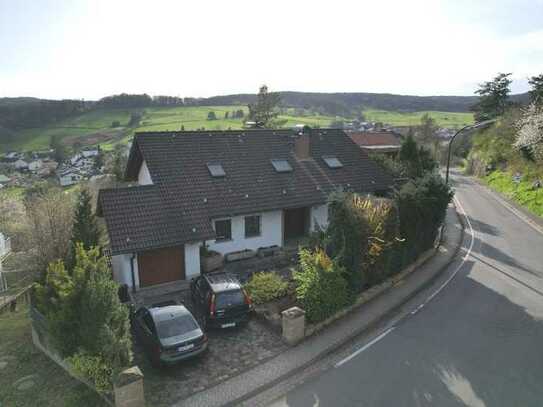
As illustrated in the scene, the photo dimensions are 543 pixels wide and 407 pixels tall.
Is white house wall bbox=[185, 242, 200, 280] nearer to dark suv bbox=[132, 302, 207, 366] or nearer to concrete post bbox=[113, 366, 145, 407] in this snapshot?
dark suv bbox=[132, 302, 207, 366]

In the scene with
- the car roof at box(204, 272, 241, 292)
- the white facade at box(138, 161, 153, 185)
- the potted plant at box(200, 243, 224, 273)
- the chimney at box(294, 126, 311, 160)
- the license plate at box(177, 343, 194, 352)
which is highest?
the chimney at box(294, 126, 311, 160)

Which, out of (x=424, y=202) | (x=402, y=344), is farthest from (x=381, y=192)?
(x=402, y=344)

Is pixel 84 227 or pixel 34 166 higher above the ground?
pixel 84 227

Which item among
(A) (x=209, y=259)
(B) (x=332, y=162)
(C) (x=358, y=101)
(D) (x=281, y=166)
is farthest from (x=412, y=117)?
(A) (x=209, y=259)

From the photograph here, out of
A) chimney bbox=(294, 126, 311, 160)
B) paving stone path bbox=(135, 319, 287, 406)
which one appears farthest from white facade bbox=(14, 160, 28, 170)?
paving stone path bbox=(135, 319, 287, 406)

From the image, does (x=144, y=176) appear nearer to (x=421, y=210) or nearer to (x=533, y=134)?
(x=421, y=210)

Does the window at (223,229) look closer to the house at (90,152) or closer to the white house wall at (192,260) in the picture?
the white house wall at (192,260)
